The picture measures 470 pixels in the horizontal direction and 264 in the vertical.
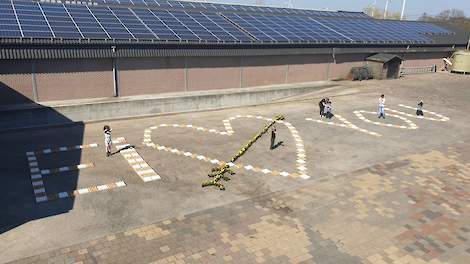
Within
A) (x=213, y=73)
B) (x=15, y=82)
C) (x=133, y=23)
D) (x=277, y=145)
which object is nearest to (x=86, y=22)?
(x=133, y=23)

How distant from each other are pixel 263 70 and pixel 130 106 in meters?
14.6

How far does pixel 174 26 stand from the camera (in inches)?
1352

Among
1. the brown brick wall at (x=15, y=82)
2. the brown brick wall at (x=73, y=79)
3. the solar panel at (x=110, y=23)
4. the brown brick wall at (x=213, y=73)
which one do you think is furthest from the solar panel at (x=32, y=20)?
the brown brick wall at (x=213, y=73)

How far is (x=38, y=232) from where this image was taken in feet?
43.4

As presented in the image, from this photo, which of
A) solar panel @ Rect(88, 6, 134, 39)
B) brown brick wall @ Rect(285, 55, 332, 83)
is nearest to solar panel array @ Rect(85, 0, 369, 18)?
solar panel @ Rect(88, 6, 134, 39)

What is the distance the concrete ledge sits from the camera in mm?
25062

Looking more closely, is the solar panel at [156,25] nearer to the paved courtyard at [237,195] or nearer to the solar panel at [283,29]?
the paved courtyard at [237,195]

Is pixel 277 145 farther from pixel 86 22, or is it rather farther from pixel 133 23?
pixel 86 22

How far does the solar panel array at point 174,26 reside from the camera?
93.8 ft

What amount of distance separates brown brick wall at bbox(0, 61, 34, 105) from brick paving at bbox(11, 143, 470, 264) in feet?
60.8

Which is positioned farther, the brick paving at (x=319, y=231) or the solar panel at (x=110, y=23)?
the solar panel at (x=110, y=23)

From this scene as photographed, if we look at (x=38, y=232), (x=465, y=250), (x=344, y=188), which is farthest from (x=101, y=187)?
(x=465, y=250)

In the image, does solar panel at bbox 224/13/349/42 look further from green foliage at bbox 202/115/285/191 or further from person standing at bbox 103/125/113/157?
person standing at bbox 103/125/113/157

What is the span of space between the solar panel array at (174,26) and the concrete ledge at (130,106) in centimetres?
487
